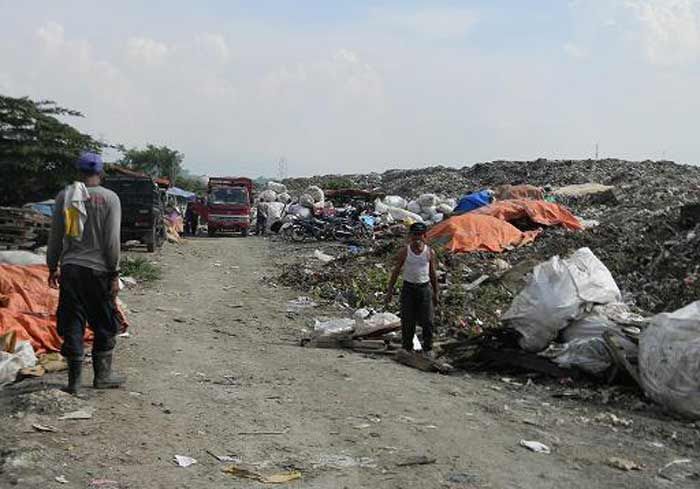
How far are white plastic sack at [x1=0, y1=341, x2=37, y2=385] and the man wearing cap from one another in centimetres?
75

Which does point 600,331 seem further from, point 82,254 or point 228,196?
point 228,196

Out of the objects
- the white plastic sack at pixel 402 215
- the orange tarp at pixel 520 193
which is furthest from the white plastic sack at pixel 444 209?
the orange tarp at pixel 520 193

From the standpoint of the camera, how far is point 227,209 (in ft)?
95.1

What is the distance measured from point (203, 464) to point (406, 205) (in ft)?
80.9

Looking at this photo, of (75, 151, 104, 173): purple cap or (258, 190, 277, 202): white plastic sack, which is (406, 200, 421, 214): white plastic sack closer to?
(258, 190, 277, 202): white plastic sack

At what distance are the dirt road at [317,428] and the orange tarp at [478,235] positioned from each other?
9.30 metres

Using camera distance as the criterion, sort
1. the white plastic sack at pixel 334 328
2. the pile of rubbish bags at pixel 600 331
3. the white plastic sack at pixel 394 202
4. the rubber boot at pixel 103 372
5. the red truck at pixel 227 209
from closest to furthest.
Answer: the rubber boot at pixel 103 372 → the pile of rubbish bags at pixel 600 331 → the white plastic sack at pixel 334 328 → the white plastic sack at pixel 394 202 → the red truck at pixel 227 209

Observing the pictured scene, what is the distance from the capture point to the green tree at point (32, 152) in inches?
801

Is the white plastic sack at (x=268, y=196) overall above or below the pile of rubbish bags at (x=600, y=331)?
above

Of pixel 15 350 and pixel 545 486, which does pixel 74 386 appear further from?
pixel 545 486

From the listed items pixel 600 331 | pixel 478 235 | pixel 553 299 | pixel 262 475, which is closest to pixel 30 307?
pixel 262 475

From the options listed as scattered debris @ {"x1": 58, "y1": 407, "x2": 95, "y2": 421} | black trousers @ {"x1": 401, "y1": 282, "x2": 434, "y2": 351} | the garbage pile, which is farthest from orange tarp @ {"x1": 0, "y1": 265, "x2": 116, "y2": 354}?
the garbage pile

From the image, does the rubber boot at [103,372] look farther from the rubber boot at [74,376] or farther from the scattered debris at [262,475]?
the scattered debris at [262,475]

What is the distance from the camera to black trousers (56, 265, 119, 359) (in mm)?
5500
